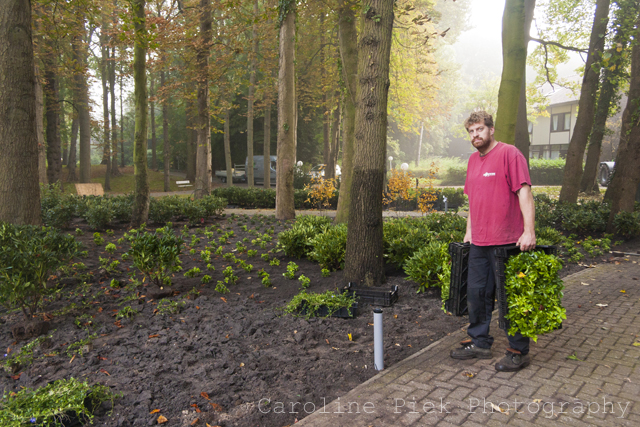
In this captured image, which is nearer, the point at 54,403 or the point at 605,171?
the point at 54,403

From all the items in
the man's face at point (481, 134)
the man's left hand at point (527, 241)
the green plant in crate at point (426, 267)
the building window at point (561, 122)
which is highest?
the building window at point (561, 122)

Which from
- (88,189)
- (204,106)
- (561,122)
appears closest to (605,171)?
(561,122)

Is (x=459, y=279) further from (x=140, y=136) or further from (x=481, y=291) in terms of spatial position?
(x=140, y=136)

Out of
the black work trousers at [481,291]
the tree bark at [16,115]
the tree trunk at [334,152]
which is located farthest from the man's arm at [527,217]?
the tree trunk at [334,152]

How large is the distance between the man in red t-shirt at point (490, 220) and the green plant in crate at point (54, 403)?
9.47 feet

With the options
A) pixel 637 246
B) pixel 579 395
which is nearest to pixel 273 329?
pixel 579 395

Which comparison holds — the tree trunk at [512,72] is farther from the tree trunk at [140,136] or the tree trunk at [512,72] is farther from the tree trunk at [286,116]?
the tree trunk at [140,136]

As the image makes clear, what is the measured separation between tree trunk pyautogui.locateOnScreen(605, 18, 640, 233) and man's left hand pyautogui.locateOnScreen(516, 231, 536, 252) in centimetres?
821

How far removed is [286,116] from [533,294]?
30.1 ft

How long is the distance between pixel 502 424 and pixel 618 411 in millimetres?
845

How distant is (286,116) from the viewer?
38.2 ft

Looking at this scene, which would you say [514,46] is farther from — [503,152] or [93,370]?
[93,370]

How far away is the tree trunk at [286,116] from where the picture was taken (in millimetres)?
11430

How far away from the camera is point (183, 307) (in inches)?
195
